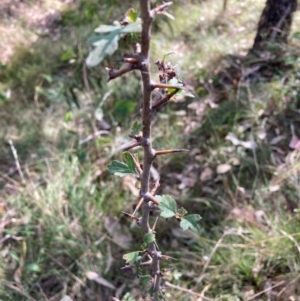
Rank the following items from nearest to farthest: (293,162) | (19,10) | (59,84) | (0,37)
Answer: (293,162) → (59,84) → (0,37) → (19,10)

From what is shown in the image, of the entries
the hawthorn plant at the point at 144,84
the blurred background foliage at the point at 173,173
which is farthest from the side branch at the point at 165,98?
the blurred background foliage at the point at 173,173

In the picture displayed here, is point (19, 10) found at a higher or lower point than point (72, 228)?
higher

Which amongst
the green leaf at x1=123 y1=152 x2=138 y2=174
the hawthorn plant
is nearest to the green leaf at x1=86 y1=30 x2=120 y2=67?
the hawthorn plant

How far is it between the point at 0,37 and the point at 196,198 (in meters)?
2.71

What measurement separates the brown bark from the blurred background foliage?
0.12 meters

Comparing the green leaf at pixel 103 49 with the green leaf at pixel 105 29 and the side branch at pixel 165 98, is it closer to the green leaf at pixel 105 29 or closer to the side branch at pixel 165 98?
the green leaf at pixel 105 29

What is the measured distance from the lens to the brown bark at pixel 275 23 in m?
2.53

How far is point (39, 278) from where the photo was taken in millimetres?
1820

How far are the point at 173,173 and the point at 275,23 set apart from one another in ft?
4.09

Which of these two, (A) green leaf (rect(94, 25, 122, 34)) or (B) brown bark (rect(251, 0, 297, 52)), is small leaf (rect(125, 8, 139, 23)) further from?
(B) brown bark (rect(251, 0, 297, 52))

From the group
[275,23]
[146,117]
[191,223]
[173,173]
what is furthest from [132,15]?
[275,23]

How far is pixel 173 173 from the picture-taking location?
2.22 metres

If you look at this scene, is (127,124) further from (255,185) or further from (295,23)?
(295,23)

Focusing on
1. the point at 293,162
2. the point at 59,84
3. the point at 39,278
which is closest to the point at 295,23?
the point at 293,162
